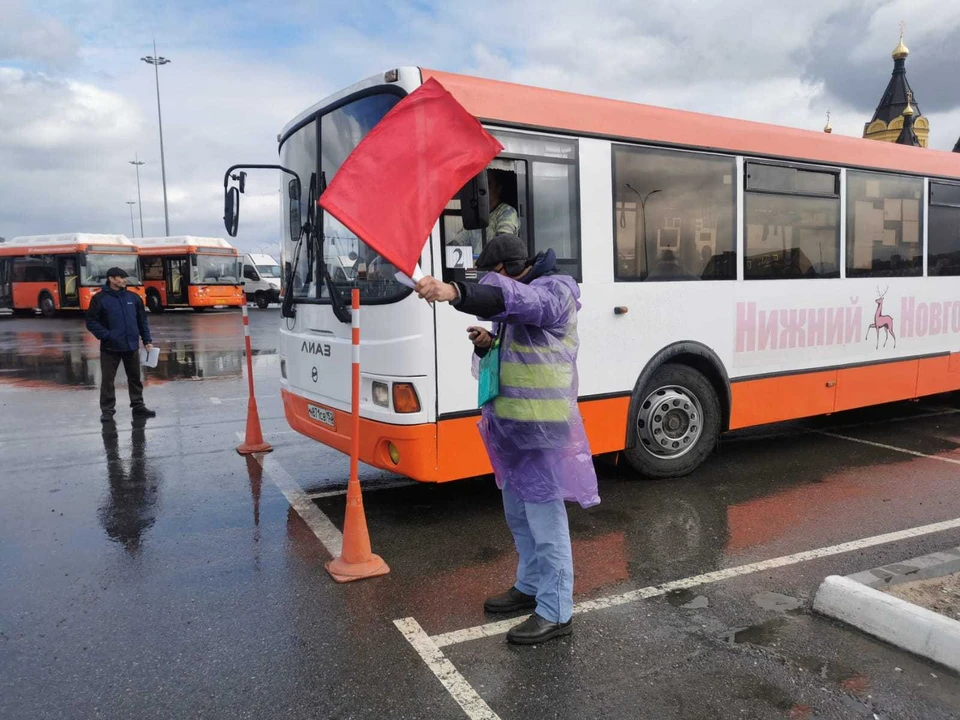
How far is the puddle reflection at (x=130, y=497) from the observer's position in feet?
16.7

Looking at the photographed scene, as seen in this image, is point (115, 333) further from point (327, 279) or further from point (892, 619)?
point (892, 619)

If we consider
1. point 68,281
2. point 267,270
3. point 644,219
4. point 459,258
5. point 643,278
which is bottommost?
point 643,278

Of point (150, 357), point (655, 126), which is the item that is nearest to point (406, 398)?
point (655, 126)

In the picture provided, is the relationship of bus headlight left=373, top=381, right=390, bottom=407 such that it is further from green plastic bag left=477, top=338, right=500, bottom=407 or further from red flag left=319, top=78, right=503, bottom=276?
red flag left=319, top=78, right=503, bottom=276

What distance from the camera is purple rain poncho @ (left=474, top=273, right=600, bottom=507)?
3373 mm

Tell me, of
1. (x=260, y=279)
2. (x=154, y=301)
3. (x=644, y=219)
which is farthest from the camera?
(x=260, y=279)

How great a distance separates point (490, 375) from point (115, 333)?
7506mm

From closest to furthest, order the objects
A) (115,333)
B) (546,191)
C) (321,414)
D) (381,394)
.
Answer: (381,394) → (546,191) → (321,414) → (115,333)

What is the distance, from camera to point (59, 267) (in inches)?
1193

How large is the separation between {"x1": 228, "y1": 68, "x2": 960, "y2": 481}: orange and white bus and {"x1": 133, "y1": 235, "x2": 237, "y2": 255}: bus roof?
28.9 m

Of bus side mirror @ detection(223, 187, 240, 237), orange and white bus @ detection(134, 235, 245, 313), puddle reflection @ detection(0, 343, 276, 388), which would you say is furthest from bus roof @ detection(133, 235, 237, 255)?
bus side mirror @ detection(223, 187, 240, 237)

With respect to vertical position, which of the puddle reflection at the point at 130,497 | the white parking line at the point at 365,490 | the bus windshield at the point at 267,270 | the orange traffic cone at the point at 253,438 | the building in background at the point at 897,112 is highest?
the building in background at the point at 897,112

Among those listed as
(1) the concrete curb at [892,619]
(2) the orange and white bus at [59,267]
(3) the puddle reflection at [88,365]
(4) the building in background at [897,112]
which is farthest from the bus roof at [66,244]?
(4) the building in background at [897,112]

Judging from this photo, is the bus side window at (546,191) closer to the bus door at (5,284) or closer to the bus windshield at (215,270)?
the bus windshield at (215,270)
